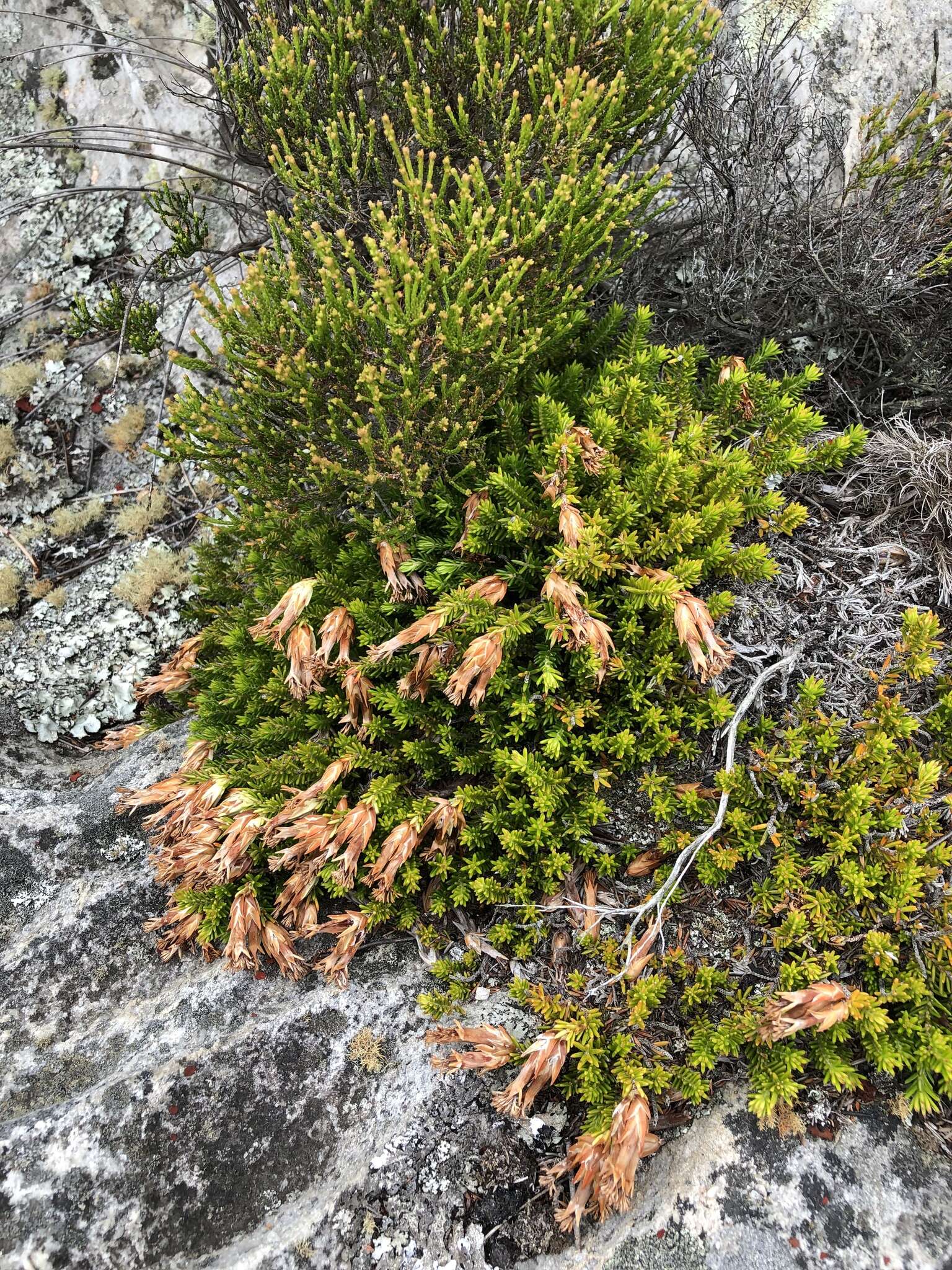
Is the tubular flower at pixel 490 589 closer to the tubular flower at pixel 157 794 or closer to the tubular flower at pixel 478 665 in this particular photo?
the tubular flower at pixel 478 665

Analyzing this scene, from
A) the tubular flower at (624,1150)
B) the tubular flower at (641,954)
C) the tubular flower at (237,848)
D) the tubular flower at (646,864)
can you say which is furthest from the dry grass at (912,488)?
the tubular flower at (237,848)

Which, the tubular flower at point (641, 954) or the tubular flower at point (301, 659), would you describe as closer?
the tubular flower at point (641, 954)

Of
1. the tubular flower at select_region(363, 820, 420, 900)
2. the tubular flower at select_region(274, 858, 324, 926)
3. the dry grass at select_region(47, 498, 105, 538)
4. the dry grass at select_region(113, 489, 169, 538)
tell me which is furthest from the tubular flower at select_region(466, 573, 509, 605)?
the dry grass at select_region(47, 498, 105, 538)

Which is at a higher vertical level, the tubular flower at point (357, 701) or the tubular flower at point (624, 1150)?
the tubular flower at point (357, 701)

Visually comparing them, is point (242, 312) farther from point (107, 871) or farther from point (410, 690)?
point (107, 871)

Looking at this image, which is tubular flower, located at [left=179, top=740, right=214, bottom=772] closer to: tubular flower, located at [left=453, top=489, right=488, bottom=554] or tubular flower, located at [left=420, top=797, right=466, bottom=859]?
tubular flower, located at [left=420, top=797, right=466, bottom=859]

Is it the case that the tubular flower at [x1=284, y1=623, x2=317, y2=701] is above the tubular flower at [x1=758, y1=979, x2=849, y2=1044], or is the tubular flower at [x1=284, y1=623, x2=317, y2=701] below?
above

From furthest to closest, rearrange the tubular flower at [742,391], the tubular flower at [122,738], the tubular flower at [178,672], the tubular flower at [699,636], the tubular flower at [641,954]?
the tubular flower at [122,738] → the tubular flower at [178,672] → the tubular flower at [742,391] → the tubular flower at [699,636] → the tubular flower at [641,954]
